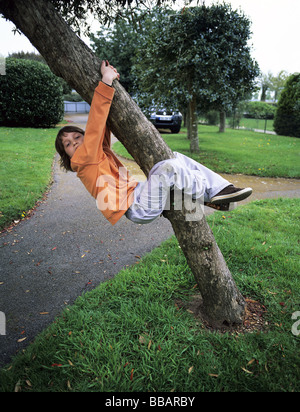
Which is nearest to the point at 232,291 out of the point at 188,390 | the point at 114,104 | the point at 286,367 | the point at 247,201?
the point at 286,367

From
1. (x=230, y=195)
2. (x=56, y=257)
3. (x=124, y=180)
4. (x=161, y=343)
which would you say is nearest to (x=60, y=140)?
(x=124, y=180)

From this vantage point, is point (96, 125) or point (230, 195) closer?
point (96, 125)

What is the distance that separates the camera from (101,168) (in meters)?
2.35

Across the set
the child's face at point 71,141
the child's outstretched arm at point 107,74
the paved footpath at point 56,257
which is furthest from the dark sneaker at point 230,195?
the paved footpath at point 56,257

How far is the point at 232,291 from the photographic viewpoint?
2.64 m

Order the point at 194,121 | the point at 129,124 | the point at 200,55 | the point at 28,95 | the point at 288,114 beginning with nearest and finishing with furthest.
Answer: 1. the point at 129,124
2. the point at 200,55
3. the point at 194,121
4. the point at 28,95
5. the point at 288,114

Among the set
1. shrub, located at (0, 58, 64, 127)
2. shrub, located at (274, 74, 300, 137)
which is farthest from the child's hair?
shrub, located at (274, 74, 300, 137)

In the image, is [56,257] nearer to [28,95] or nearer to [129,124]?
[129,124]

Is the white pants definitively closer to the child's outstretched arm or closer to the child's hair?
the child's outstretched arm

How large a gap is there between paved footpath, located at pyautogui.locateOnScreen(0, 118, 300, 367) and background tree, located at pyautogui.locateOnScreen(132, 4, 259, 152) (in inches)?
204

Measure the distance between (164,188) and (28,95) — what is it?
1447 cm

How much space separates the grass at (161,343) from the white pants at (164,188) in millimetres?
1028

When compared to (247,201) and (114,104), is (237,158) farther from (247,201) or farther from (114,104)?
(114,104)

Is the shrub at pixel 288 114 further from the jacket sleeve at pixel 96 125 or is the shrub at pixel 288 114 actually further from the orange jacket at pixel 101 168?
the jacket sleeve at pixel 96 125
